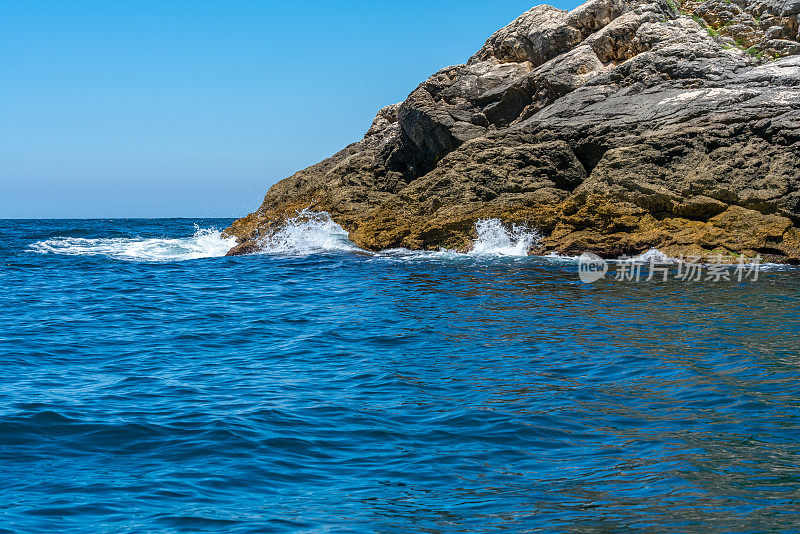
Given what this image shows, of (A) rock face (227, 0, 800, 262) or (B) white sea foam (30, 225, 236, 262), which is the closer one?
(A) rock face (227, 0, 800, 262)

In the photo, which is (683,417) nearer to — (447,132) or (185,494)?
(185,494)

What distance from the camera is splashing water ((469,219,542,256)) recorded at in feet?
60.1

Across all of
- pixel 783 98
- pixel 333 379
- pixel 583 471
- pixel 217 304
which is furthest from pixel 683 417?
pixel 783 98

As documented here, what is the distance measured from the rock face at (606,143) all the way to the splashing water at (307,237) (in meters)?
0.38

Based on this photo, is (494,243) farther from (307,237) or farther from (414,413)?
(414,413)

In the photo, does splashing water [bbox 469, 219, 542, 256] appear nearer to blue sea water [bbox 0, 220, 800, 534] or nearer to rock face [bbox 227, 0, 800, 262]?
rock face [bbox 227, 0, 800, 262]

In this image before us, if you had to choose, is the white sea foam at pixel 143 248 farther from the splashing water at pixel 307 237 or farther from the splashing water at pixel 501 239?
the splashing water at pixel 501 239

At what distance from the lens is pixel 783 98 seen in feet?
53.4
